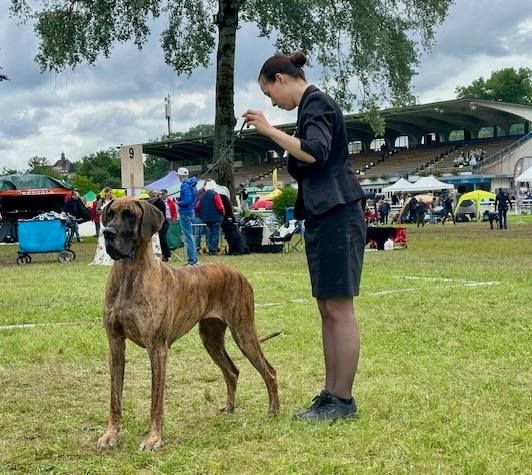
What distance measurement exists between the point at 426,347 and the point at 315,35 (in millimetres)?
18843

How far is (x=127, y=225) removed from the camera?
3.86 meters

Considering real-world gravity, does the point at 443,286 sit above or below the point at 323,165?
below

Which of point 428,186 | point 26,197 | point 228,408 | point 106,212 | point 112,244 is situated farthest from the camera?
point 428,186

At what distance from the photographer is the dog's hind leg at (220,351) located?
4723 mm

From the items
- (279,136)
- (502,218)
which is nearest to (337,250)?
(279,136)

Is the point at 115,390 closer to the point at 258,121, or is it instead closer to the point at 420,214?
the point at 258,121

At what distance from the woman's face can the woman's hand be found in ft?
0.67

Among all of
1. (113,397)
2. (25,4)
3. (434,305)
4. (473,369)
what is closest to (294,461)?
(113,397)

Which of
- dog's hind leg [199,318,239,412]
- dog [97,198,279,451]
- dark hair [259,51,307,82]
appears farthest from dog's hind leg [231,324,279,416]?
dark hair [259,51,307,82]

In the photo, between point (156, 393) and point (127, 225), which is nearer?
point (127, 225)

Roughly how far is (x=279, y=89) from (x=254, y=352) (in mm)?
1531

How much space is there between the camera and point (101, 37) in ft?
79.5

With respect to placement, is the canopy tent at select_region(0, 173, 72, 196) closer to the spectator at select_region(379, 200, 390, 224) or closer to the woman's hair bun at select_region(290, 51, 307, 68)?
the spectator at select_region(379, 200, 390, 224)

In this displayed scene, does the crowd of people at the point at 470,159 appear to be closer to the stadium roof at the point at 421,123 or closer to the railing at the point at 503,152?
the railing at the point at 503,152
